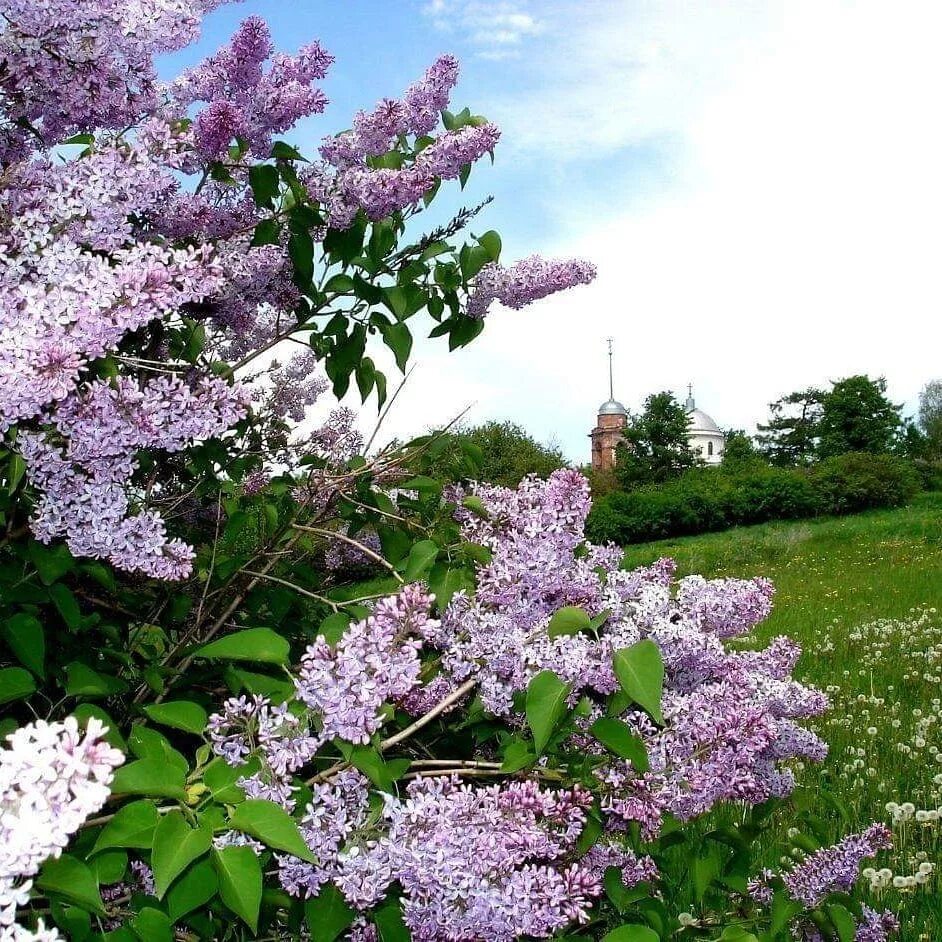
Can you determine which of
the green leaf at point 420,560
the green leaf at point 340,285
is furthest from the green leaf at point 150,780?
the green leaf at point 340,285

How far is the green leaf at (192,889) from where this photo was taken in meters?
1.24

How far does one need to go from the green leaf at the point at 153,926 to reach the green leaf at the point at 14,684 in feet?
1.36

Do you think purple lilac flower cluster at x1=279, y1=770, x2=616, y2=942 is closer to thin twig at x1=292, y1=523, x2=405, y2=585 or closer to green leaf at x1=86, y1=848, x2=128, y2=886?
green leaf at x1=86, y1=848, x2=128, y2=886

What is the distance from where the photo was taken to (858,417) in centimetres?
5225

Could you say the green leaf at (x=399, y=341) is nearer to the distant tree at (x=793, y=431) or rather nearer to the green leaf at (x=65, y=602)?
the green leaf at (x=65, y=602)

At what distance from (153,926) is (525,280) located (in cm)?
170

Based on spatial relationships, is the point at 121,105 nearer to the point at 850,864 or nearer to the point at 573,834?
the point at 573,834

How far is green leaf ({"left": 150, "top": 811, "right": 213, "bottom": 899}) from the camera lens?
1.11 m

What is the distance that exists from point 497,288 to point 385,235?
31 centimetres

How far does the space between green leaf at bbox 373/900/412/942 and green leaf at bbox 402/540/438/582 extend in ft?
1.99

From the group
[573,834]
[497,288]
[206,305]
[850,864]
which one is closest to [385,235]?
[497,288]

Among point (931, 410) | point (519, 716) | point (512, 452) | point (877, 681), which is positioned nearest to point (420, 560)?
point (519, 716)

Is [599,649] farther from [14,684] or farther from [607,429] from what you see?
[607,429]

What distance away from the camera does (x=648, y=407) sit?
51.8m
